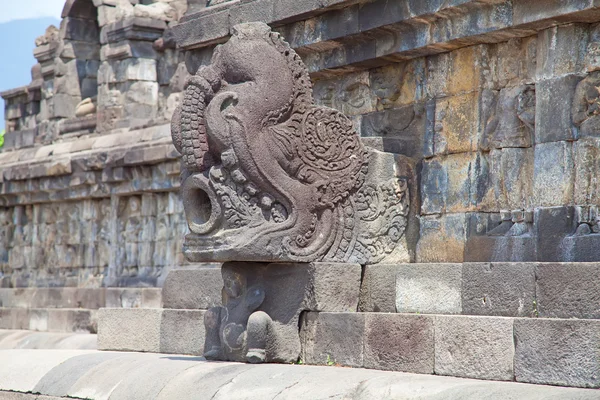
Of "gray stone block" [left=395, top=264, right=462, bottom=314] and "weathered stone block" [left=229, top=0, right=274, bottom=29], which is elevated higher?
"weathered stone block" [left=229, top=0, right=274, bottom=29]

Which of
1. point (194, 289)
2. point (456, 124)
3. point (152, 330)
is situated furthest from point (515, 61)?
point (152, 330)

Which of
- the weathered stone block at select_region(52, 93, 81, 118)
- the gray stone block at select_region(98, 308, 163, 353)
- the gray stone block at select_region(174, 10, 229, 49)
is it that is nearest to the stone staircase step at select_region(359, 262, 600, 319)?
the gray stone block at select_region(98, 308, 163, 353)

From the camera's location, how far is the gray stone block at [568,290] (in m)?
6.48

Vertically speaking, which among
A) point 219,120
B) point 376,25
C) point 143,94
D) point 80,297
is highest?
point 143,94

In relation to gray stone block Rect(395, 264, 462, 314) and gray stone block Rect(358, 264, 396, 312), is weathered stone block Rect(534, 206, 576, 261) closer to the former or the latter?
gray stone block Rect(395, 264, 462, 314)

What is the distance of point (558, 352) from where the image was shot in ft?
20.5

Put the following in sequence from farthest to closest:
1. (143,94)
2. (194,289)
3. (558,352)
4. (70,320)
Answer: (143,94)
(70,320)
(194,289)
(558,352)

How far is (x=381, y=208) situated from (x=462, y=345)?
5.58 ft

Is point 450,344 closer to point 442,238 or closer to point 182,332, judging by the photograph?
point 442,238

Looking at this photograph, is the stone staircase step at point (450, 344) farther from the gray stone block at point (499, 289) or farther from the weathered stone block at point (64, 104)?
the weathered stone block at point (64, 104)

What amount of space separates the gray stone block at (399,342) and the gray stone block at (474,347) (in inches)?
3.2

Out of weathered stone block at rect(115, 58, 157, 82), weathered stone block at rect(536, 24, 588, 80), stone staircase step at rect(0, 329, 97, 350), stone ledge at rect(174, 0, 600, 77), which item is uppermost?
weathered stone block at rect(115, 58, 157, 82)

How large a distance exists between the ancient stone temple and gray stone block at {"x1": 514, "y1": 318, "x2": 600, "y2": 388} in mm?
11

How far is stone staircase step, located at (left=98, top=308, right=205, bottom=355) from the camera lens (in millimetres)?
8859
